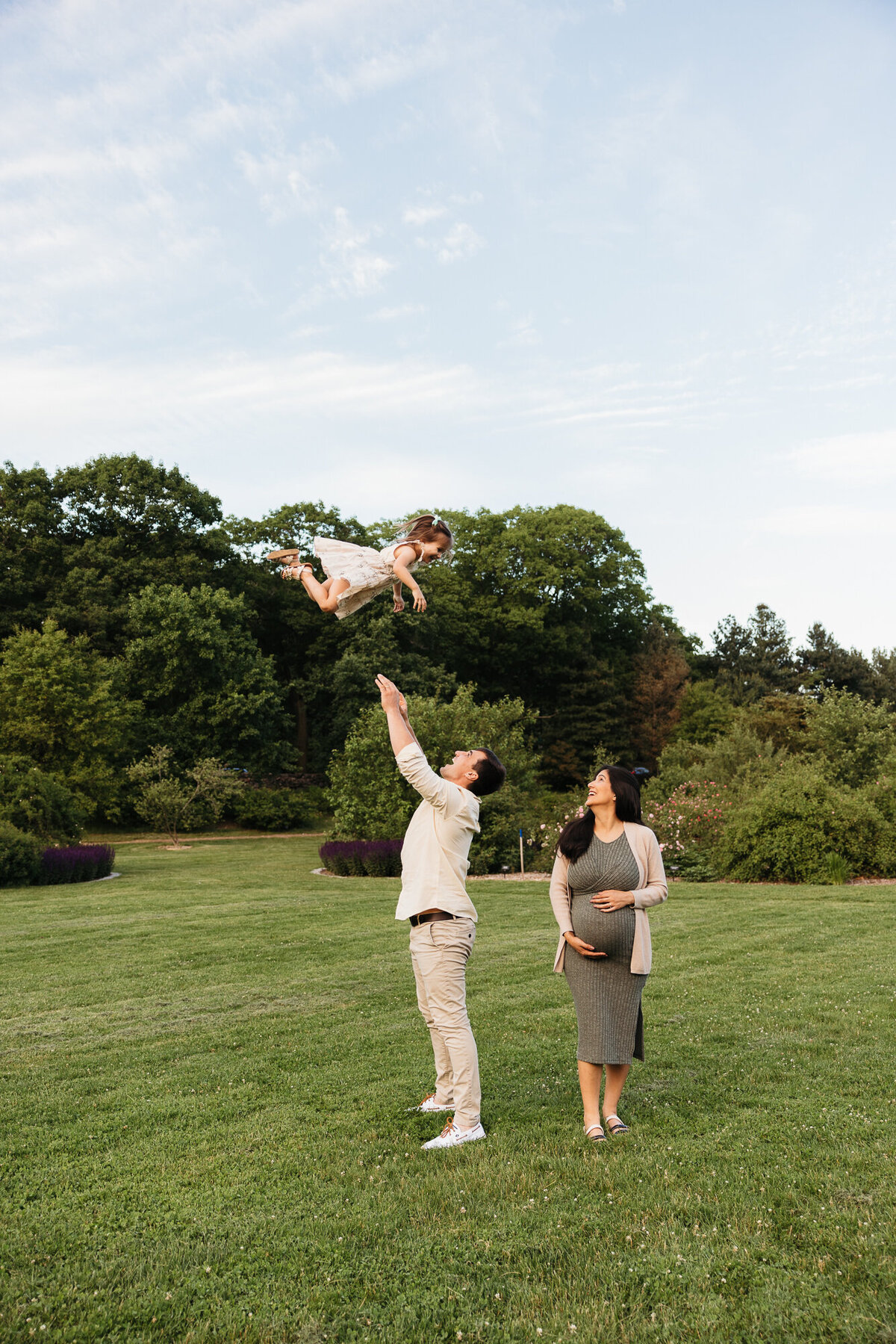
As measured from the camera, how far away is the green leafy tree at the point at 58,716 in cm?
2950

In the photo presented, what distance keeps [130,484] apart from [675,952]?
35.5 meters

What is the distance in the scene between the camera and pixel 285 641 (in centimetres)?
4738

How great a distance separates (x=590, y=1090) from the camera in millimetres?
4668

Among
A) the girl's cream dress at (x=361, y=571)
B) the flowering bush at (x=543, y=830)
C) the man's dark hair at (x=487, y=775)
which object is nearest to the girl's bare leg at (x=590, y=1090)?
the man's dark hair at (x=487, y=775)

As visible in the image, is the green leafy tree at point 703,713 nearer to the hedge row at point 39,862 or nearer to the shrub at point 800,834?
the shrub at point 800,834

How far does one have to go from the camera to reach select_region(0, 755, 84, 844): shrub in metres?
21.3

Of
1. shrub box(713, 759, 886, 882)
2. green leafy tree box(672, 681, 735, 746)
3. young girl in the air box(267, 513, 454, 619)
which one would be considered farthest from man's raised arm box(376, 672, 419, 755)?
green leafy tree box(672, 681, 735, 746)

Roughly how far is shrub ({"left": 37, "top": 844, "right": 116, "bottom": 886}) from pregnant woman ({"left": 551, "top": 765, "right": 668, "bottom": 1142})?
16.4 meters

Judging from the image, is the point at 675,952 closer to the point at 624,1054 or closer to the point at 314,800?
the point at 624,1054

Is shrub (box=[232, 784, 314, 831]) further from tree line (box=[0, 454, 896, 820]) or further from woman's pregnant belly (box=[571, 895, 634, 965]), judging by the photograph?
woman's pregnant belly (box=[571, 895, 634, 965])

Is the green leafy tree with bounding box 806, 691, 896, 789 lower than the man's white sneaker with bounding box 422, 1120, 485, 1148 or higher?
higher

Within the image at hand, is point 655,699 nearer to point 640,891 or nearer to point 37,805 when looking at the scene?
point 37,805

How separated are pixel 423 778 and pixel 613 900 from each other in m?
1.06

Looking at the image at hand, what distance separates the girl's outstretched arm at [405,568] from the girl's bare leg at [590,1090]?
7.82ft
